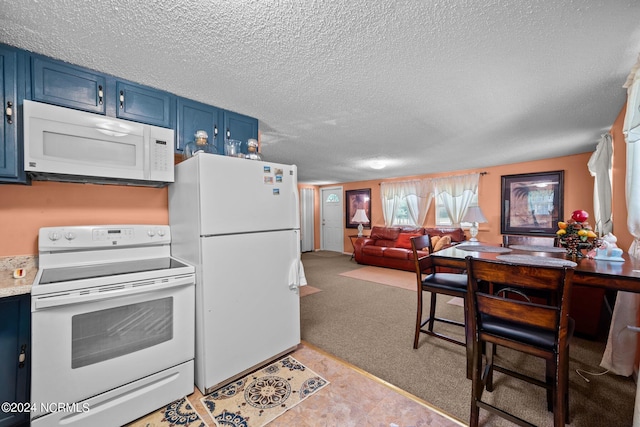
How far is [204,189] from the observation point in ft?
5.60

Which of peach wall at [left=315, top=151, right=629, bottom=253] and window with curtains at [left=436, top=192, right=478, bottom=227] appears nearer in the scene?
peach wall at [left=315, top=151, right=629, bottom=253]

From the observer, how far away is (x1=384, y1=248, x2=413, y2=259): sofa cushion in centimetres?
540

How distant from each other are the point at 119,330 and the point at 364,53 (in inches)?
87.0

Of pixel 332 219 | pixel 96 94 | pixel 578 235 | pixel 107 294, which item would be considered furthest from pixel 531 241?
pixel 332 219

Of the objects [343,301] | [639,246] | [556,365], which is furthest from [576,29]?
[343,301]

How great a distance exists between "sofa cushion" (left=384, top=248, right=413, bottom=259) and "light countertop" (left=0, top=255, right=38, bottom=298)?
5.26 metres

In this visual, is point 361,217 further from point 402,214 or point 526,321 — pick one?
point 526,321

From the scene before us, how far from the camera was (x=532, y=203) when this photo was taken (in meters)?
4.64

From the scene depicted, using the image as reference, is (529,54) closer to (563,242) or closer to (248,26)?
(563,242)

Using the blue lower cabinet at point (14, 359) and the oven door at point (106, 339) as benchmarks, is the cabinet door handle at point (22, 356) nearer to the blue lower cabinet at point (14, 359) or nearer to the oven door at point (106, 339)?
the blue lower cabinet at point (14, 359)

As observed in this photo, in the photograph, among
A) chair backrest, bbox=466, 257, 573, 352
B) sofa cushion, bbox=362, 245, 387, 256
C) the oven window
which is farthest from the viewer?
sofa cushion, bbox=362, 245, 387, 256

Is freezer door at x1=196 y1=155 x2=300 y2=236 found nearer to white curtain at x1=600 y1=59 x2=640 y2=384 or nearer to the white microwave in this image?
the white microwave

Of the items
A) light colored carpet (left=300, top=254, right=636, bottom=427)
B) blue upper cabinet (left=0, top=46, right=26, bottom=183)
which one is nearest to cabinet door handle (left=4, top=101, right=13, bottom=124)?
blue upper cabinet (left=0, top=46, right=26, bottom=183)

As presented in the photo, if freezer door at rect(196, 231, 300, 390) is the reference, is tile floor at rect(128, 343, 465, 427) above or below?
below
